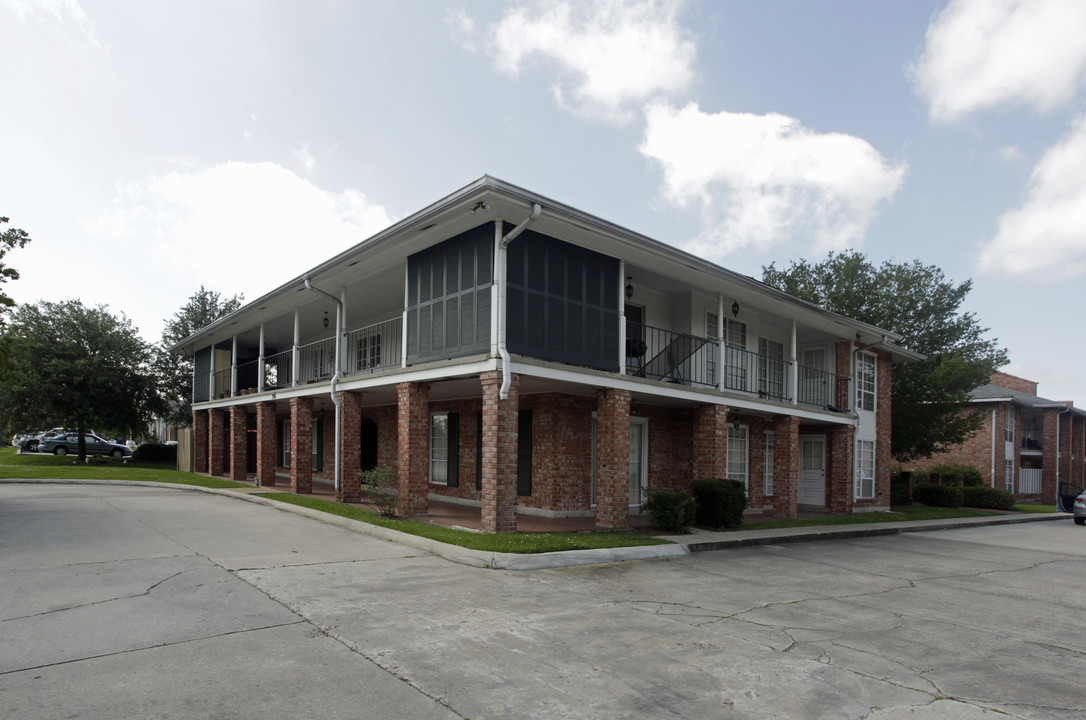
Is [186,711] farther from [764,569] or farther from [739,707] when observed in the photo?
[764,569]

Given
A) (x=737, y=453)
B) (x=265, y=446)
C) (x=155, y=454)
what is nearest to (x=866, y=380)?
(x=737, y=453)

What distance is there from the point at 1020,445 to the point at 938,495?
14821 mm

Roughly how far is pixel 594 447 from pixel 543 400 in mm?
1686

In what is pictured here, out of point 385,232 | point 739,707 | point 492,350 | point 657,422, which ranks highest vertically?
point 385,232

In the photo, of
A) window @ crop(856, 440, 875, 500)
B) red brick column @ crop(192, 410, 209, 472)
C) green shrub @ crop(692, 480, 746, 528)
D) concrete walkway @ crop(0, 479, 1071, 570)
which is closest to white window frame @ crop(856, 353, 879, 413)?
window @ crop(856, 440, 875, 500)

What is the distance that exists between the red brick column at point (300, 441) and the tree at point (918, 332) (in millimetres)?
20286

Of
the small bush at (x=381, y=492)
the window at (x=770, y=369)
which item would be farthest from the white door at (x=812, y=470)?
the small bush at (x=381, y=492)

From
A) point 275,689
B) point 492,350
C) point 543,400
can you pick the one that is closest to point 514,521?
point 492,350

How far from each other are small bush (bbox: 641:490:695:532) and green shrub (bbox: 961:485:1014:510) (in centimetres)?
2051

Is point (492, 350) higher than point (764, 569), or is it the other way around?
point (492, 350)

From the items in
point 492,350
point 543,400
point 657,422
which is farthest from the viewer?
point 657,422

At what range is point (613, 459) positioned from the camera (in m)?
12.3

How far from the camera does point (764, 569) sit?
32.4 feet

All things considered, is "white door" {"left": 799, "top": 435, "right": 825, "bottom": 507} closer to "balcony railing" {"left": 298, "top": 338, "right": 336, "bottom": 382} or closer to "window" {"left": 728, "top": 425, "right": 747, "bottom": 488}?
"window" {"left": 728, "top": 425, "right": 747, "bottom": 488}
